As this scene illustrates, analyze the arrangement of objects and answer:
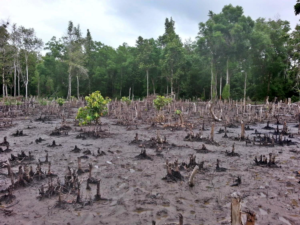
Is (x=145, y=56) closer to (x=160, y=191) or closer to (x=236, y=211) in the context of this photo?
(x=160, y=191)

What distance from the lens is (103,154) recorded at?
689 cm

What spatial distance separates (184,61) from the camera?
102ft

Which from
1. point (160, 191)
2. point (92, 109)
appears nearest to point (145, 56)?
point (92, 109)

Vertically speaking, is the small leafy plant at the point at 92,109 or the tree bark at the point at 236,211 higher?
the small leafy plant at the point at 92,109

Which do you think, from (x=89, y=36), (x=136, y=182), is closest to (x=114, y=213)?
(x=136, y=182)

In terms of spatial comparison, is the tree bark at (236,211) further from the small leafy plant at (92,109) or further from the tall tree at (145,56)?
the tall tree at (145,56)

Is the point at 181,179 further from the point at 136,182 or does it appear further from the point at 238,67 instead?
the point at 238,67

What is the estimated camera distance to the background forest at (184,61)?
2758cm

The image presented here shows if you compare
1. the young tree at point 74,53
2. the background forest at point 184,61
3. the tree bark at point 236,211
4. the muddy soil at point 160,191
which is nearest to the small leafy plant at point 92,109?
the muddy soil at point 160,191

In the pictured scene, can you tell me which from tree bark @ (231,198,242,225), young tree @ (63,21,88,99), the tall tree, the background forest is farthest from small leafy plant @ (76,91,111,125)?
young tree @ (63,21,88,99)

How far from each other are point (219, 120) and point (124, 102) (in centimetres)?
870

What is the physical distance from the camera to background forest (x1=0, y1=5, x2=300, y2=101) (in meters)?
27.6

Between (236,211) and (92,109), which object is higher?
(92,109)

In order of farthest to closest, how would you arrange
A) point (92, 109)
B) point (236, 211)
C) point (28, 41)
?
point (28, 41), point (92, 109), point (236, 211)
